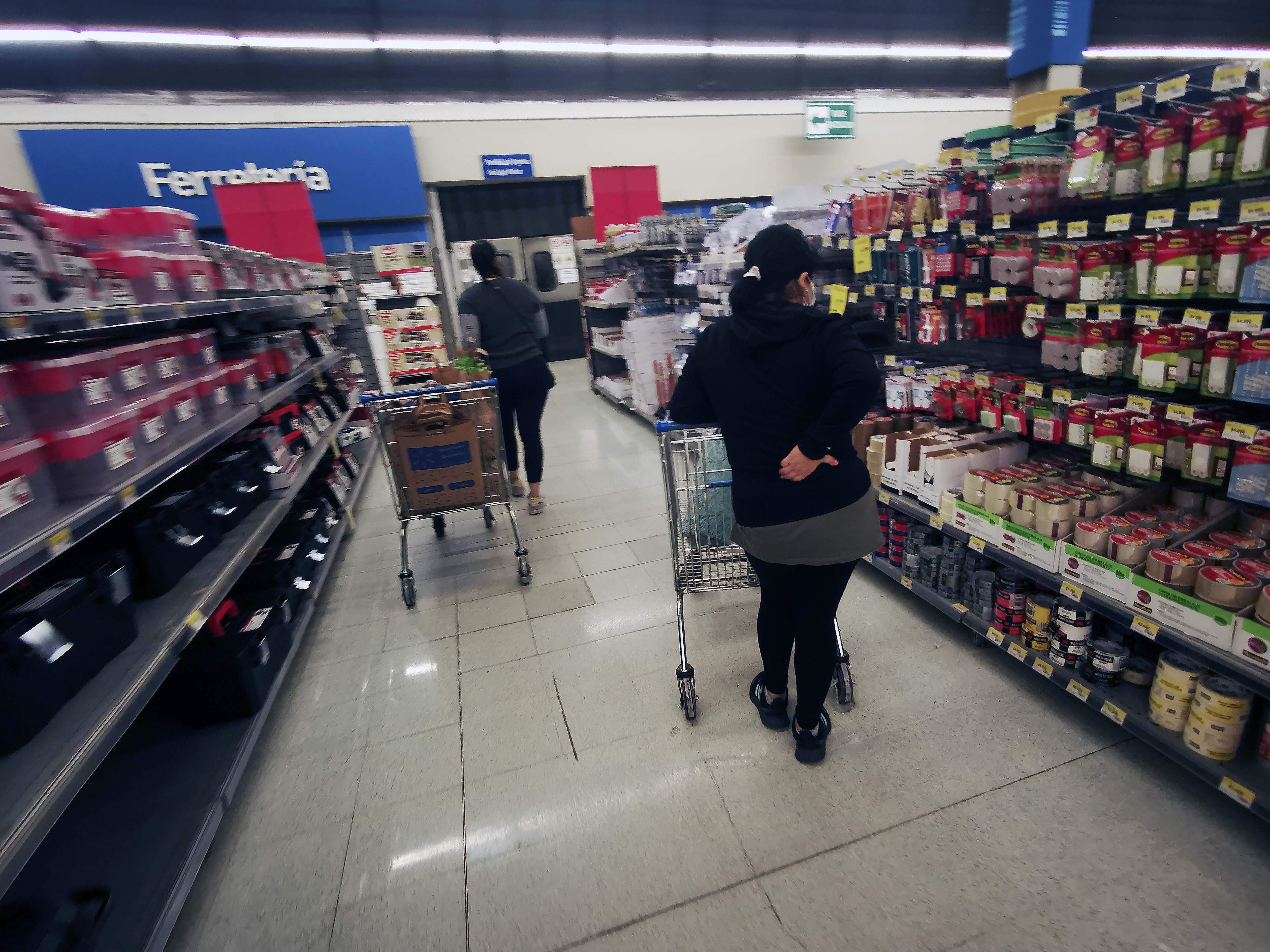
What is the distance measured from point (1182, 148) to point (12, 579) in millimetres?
3309

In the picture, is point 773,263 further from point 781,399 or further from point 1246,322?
point 1246,322

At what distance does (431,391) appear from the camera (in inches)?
128

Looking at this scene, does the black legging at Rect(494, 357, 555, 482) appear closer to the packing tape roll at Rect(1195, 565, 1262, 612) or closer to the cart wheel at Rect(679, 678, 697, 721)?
the cart wheel at Rect(679, 678, 697, 721)

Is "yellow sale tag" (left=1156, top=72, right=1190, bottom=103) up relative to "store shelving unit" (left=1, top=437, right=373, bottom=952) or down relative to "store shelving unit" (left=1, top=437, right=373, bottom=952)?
up

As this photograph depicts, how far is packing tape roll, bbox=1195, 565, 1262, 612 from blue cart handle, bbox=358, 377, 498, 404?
2905 mm

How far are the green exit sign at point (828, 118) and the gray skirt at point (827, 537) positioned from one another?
11.5 m

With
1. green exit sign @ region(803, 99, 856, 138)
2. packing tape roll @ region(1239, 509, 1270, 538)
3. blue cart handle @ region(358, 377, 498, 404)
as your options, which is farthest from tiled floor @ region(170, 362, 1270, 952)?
green exit sign @ region(803, 99, 856, 138)

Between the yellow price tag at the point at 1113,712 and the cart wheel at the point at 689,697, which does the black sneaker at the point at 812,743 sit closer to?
the cart wheel at the point at 689,697

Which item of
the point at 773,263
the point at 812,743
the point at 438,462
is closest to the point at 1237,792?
the point at 812,743

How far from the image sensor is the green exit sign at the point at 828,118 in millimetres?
10891

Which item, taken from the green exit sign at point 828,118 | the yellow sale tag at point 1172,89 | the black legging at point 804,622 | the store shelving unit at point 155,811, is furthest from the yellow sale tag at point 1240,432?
the green exit sign at point 828,118

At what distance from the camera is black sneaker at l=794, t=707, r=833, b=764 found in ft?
6.66

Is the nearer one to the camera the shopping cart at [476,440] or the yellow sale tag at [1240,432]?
the yellow sale tag at [1240,432]

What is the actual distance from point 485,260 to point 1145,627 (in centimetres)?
366
